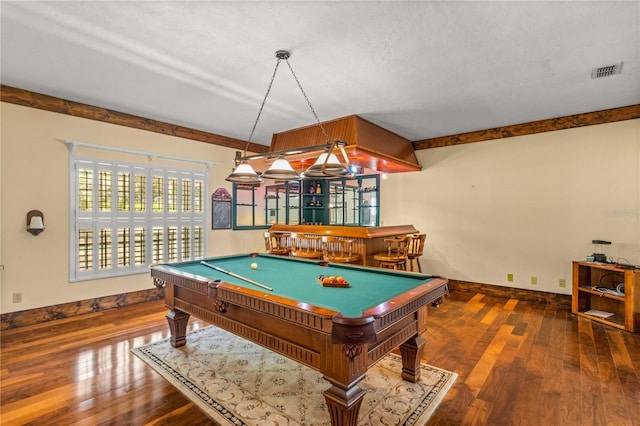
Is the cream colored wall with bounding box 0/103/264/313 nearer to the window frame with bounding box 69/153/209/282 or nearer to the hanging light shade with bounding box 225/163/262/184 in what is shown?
the window frame with bounding box 69/153/209/282

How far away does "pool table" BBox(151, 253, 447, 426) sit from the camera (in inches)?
66.6

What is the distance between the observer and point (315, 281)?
2.58 meters

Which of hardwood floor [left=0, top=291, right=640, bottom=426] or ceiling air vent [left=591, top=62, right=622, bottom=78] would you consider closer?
hardwood floor [left=0, top=291, right=640, bottom=426]

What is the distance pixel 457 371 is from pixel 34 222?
5.07 metres

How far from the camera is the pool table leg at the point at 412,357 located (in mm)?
2459

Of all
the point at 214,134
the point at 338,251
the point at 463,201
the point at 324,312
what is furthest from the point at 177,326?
the point at 463,201

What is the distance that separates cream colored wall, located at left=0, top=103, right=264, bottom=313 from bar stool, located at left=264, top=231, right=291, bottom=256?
228 cm

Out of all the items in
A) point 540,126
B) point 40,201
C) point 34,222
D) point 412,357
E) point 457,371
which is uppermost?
point 540,126

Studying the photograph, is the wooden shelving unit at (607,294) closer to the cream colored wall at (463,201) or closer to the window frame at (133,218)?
the cream colored wall at (463,201)

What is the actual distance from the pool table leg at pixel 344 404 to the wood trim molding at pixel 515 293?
451cm

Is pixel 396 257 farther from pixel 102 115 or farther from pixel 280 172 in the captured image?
pixel 102 115

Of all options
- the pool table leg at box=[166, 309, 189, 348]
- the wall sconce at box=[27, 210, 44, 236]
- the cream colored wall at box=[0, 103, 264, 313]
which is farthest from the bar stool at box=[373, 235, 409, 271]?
the wall sconce at box=[27, 210, 44, 236]

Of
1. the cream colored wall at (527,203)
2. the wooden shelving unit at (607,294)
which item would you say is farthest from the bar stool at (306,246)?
the wooden shelving unit at (607,294)

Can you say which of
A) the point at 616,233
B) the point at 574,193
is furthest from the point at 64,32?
the point at 616,233
